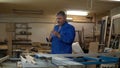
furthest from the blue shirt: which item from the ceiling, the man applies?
the ceiling

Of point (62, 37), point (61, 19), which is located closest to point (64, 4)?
point (61, 19)

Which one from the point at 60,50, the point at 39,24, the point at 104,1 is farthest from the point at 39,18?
the point at 60,50

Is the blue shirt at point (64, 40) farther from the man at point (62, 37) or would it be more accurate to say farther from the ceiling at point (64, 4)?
the ceiling at point (64, 4)

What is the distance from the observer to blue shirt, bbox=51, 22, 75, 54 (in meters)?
3.15

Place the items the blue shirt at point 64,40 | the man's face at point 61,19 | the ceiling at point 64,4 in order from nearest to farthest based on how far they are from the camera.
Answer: the blue shirt at point 64,40
the man's face at point 61,19
the ceiling at point 64,4

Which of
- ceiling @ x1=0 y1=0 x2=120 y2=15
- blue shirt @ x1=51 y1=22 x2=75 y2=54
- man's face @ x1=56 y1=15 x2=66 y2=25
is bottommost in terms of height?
blue shirt @ x1=51 y1=22 x2=75 y2=54

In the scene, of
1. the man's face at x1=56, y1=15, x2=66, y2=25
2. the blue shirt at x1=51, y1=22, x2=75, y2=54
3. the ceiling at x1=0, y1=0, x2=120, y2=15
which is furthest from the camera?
the ceiling at x1=0, y1=0, x2=120, y2=15

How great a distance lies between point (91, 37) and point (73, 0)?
4.44 m

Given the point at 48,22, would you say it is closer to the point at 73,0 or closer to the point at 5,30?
the point at 5,30

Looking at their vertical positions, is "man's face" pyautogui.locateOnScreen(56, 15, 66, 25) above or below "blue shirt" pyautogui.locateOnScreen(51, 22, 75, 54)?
above

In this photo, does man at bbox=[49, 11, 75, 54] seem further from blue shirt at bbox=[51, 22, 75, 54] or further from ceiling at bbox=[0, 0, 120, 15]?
ceiling at bbox=[0, 0, 120, 15]

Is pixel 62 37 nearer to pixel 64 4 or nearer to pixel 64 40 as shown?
pixel 64 40

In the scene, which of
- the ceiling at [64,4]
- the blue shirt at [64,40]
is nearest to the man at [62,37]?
the blue shirt at [64,40]

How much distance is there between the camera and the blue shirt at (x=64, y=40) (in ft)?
10.3
